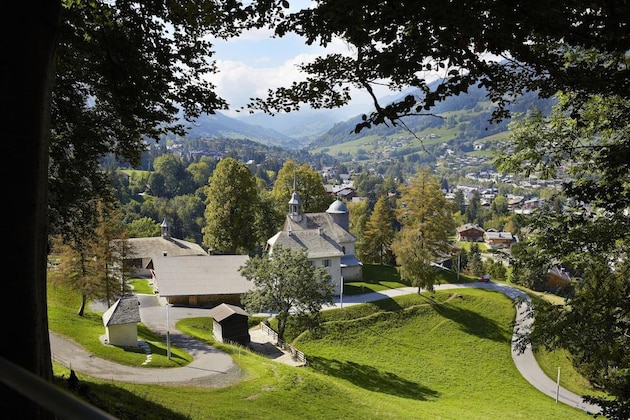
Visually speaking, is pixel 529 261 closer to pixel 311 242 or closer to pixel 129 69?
pixel 129 69

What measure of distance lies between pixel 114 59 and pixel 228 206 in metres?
30.2

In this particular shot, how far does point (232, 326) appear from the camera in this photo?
987 inches

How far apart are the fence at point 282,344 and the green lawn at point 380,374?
2.13ft

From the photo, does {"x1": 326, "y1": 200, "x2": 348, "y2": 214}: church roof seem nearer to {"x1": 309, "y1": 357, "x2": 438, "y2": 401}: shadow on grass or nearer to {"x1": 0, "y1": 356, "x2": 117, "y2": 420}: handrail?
{"x1": 309, "y1": 357, "x2": 438, "y2": 401}: shadow on grass

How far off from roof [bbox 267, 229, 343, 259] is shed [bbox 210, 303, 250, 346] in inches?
392

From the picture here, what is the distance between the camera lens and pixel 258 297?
24812 mm

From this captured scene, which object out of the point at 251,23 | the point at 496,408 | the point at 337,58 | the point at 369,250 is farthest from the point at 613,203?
the point at 369,250

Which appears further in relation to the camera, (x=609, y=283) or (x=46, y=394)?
(x=609, y=283)

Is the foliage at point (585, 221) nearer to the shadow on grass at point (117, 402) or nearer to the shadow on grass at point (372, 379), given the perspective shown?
the shadow on grass at point (117, 402)

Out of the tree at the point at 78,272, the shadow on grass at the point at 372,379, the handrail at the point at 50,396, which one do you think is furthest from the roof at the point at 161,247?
the handrail at the point at 50,396

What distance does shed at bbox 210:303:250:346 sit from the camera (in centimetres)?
2502

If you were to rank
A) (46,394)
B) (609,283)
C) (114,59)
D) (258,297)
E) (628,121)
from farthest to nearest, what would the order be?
(258,297)
(609,283)
(628,121)
(114,59)
(46,394)

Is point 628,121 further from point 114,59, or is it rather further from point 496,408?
point 496,408

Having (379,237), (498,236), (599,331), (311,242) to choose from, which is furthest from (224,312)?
(498,236)
